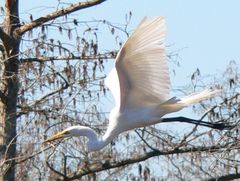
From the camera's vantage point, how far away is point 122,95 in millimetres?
9914

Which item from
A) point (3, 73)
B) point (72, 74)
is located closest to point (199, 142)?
point (72, 74)

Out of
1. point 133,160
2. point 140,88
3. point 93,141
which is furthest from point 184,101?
point 133,160

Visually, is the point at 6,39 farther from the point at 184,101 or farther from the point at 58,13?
the point at 184,101

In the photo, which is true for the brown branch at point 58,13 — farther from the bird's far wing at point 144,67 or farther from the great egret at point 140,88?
the bird's far wing at point 144,67

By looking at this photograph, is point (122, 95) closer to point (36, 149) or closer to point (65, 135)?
point (65, 135)

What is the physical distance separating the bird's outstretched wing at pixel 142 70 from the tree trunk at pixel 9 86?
5.03 feet

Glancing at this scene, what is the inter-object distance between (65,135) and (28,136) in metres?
1.01

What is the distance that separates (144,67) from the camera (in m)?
9.38

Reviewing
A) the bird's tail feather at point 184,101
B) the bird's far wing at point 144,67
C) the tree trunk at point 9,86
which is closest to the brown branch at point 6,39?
the tree trunk at point 9,86

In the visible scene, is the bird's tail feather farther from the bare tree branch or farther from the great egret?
the bare tree branch

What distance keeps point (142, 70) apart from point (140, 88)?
40 cm

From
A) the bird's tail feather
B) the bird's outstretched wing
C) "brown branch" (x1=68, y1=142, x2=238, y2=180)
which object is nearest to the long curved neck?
the bird's outstretched wing

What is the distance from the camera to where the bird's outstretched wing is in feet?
29.3

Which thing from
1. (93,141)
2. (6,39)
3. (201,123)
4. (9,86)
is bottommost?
(93,141)
